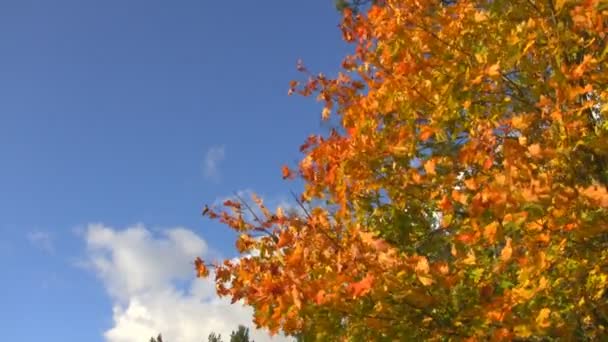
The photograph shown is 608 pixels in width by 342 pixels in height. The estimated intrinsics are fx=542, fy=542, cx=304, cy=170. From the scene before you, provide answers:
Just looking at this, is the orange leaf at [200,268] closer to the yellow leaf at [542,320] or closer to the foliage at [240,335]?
the yellow leaf at [542,320]

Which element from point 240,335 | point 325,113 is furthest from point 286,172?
point 240,335

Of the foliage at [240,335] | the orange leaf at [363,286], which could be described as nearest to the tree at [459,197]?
the orange leaf at [363,286]

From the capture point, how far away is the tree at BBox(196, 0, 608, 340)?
10.0ft

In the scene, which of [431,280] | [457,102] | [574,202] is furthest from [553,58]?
[431,280]

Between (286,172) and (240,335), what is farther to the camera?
(240,335)

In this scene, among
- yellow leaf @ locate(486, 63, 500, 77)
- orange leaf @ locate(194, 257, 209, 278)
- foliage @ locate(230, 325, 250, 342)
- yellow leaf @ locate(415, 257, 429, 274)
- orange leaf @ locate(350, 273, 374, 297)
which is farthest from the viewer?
foliage @ locate(230, 325, 250, 342)

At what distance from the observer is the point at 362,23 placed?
16.9 feet

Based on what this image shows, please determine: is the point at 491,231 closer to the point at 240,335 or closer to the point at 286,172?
the point at 286,172

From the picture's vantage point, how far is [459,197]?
3.32 meters

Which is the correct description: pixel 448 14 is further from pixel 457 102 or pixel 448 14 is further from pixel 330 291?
pixel 330 291

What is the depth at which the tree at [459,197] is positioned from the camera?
120 inches

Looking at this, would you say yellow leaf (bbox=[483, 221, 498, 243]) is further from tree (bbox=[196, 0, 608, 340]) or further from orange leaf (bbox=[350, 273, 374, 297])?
orange leaf (bbox=[350, 273, 374, 297])

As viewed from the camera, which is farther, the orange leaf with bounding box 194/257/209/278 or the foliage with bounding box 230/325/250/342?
the foliage with bounding box 230/325/250/342

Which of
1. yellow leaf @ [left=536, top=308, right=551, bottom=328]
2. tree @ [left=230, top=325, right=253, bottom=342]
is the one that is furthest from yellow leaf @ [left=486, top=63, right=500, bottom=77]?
tree @ [left=230, top=325, right=253, bottom=342]
